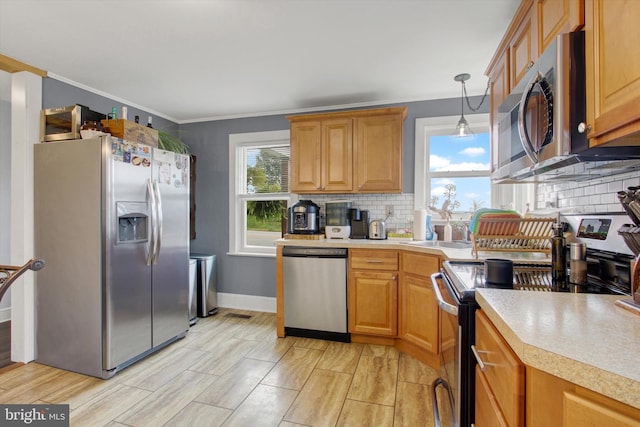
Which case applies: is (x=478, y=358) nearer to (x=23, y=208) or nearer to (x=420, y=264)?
(x=420, y=264)

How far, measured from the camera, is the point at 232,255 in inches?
150

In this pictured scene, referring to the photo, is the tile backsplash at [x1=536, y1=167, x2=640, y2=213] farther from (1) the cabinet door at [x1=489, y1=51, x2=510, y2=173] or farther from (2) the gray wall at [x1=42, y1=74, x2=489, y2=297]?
(2) the gray wall at [x1=42, y1=74, x2=489, y2=297]

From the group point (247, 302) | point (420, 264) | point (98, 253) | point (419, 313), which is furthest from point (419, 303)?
point (98, 253)

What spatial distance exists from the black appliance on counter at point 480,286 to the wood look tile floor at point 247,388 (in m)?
0.66

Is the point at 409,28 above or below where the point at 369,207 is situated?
above

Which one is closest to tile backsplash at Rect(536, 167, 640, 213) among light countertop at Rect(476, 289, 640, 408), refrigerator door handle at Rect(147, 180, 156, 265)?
light countertop at Rect(476, 289, 640, 408)

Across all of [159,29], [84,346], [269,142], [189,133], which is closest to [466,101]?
[269,142]

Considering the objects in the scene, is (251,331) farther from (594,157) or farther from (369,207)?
(594,157)

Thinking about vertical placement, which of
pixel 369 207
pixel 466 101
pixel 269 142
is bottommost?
pixel 369 207

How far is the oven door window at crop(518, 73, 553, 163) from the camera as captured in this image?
1.13 m

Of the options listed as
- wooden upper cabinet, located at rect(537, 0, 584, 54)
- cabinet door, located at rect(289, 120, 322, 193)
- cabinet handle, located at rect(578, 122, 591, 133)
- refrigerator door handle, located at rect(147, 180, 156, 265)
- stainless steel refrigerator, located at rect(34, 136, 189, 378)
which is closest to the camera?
cabinet handle, located at rect(578, 122, 591, 133)

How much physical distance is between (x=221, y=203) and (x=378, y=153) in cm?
209

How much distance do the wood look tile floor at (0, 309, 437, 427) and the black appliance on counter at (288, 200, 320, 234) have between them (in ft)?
3.59

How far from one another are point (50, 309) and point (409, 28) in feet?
11.0
